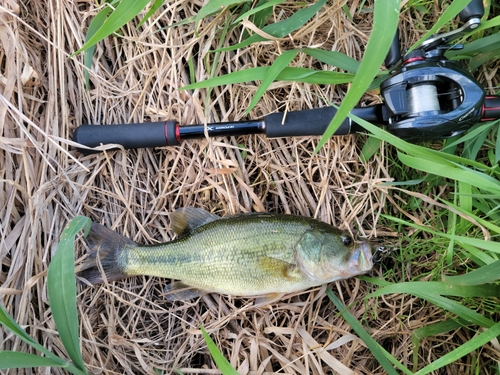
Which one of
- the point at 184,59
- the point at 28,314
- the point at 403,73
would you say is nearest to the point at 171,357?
the point at 28,314

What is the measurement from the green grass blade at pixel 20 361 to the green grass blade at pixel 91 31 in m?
1.69

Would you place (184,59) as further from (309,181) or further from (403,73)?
(403,73)

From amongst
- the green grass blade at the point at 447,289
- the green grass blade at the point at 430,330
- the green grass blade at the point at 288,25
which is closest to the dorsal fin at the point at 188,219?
the green grass blade at the point at 288,25

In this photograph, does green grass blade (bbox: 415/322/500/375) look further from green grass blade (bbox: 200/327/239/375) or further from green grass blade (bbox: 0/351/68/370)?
green grass blade (bbox: 0/351/68/370)

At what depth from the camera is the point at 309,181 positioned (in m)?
2.59

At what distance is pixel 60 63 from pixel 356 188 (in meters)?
2.20

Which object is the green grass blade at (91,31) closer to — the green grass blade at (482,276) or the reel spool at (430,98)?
the reel spool at (430,98)

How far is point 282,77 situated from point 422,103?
82cm

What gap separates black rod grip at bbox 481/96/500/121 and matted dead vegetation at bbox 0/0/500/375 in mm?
636

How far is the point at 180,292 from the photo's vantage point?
8.18 ft

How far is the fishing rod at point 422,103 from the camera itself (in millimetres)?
1989

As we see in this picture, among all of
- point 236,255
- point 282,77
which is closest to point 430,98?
point 282,77

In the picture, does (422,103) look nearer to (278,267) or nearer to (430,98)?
(430,98)

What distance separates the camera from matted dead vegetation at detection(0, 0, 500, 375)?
8.13ft
